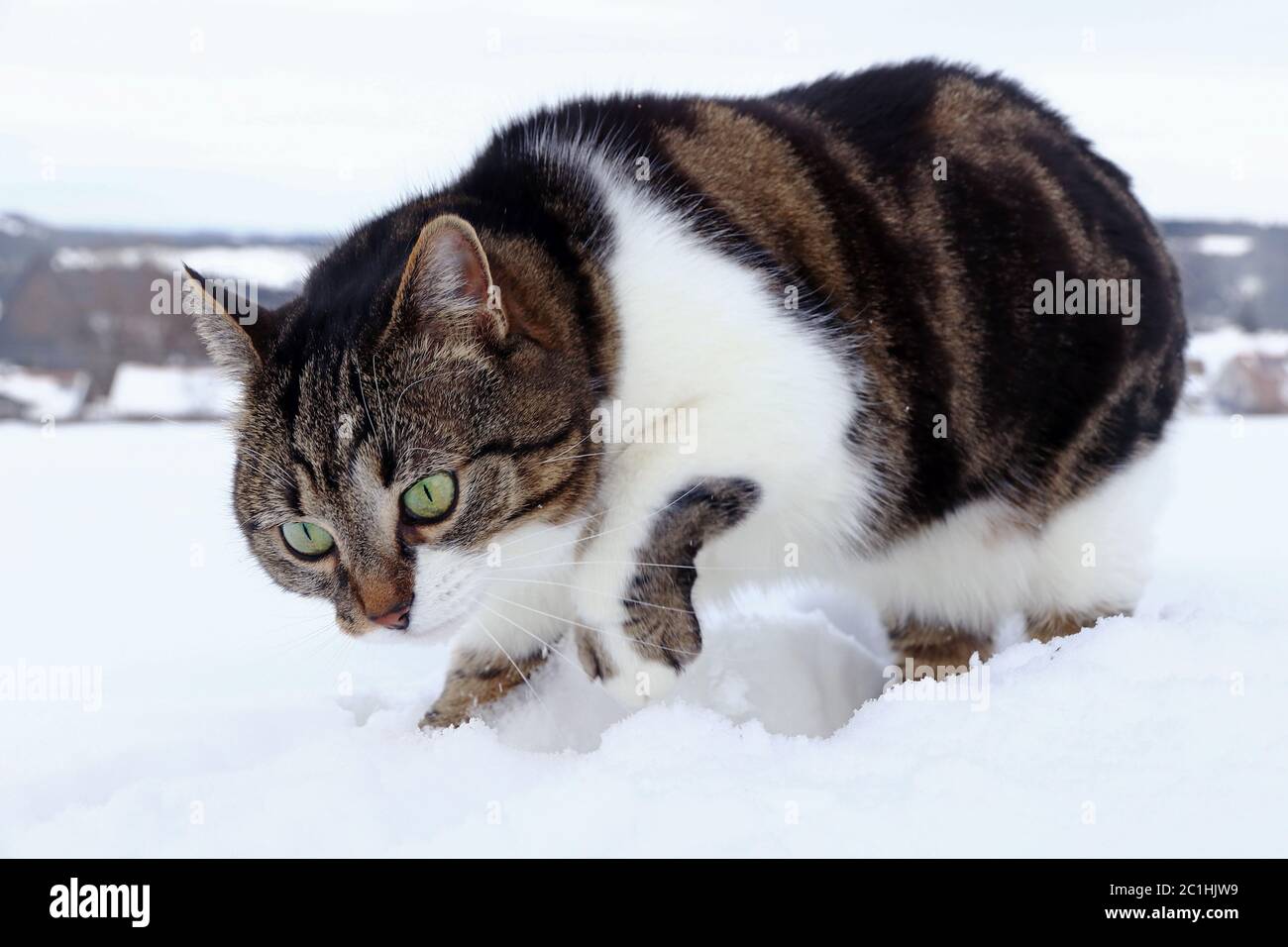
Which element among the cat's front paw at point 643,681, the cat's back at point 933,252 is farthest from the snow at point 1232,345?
the cat's front paw at point 643,681

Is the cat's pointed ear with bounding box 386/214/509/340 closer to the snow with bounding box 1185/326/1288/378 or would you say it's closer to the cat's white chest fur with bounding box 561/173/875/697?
the cat's white chest fur with bounding box 561/173/875/697

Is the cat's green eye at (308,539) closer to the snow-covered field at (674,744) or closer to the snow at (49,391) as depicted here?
the snow-covered field at (674,744)

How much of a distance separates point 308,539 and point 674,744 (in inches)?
28.3

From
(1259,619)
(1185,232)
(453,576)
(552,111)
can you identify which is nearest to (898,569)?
(1259,619)

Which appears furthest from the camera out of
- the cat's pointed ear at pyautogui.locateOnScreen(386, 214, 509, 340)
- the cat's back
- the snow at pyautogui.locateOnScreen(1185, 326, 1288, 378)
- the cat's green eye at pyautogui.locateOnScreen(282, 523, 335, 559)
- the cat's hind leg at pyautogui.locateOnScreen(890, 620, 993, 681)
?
the snow at pyautogui.locateOnScreen(1185, 326, 1288, 378)

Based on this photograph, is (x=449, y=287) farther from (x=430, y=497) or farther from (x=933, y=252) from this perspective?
(x=933, y=252)

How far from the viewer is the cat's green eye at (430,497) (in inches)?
68.6

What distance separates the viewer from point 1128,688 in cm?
176

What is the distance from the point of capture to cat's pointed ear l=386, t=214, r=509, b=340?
1687mm

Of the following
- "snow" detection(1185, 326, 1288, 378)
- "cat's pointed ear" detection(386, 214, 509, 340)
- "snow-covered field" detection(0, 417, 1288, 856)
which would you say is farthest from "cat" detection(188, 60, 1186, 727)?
"snow" detection(1185, 326, 1288, 378)

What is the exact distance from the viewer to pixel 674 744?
5.51ft

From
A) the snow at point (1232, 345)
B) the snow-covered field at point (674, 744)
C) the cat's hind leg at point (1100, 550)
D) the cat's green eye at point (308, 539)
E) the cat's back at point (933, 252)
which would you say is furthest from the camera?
the snow at point (1232, 345)

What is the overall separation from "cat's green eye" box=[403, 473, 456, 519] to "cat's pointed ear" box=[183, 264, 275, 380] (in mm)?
392

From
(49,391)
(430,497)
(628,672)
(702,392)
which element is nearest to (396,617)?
(430,497)
